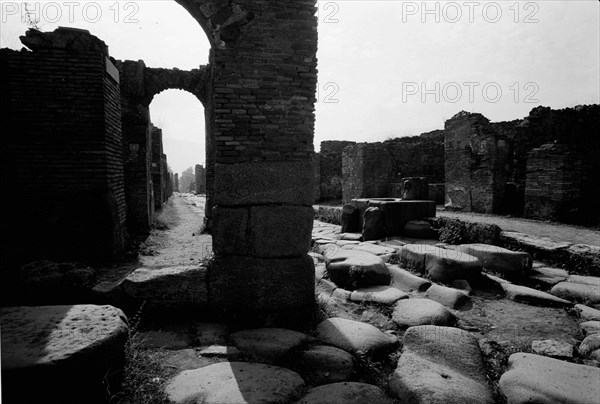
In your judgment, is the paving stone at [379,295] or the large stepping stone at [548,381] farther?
the paving stone at [379,295]

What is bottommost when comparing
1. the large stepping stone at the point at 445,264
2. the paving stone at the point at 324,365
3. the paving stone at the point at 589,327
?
the paving stone at the point at 324,365

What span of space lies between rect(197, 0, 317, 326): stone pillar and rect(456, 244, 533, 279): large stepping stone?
303 cm

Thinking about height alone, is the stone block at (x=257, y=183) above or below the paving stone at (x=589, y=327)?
above

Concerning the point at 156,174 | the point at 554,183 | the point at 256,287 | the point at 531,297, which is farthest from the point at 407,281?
the point at 156,174

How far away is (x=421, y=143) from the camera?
1617 cm

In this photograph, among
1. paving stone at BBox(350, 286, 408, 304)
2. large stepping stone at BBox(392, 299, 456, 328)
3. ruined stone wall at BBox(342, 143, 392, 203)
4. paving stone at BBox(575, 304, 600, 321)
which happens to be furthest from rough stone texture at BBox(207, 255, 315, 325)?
ruined stone wall at BBox(342, 143, 392, 203)

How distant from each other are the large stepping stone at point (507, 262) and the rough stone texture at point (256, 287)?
3.09m

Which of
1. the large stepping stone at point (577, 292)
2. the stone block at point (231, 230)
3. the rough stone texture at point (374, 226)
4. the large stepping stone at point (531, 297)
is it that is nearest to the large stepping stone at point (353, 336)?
the stone block at point (231, 230)

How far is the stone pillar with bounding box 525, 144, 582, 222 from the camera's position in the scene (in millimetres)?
7711

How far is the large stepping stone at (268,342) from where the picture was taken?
107 inches

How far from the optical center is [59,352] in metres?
1.86

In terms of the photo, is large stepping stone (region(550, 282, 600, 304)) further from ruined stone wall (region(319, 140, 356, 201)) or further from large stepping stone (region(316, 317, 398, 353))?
ruined stone wall (region(319, 140, 356, 201))

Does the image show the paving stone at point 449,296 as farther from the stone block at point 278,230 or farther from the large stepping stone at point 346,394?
the large stepping stone at point 346,394

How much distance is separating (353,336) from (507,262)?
3012 mm
